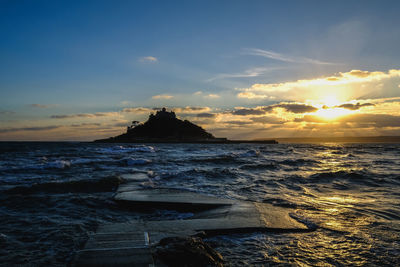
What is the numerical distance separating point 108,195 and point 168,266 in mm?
5955

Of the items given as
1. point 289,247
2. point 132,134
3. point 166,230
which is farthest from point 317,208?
point 132,134

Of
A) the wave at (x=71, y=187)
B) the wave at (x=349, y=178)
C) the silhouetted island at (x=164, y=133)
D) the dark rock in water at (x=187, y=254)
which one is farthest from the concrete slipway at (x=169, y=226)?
the silhouetted island at (x=164, y=133)

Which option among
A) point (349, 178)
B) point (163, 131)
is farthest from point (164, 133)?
point (349, 178)

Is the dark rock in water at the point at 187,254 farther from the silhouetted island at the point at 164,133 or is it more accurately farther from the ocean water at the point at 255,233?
the silhouetted island at the point at 164,133

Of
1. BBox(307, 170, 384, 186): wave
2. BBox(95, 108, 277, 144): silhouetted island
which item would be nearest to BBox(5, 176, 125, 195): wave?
BBox(307, 170, 384, 186): wave

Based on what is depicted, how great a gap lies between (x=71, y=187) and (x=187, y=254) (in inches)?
315

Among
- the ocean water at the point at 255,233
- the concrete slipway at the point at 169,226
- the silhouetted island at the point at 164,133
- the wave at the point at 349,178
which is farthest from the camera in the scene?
the silhouetted island at the point at 164,133

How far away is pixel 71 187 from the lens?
973 cm

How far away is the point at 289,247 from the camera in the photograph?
4059mm

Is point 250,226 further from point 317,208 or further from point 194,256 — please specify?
point 317,208

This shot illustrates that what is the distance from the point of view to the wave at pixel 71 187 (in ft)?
29.6

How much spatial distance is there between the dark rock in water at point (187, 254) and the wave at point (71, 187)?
6.59 metres

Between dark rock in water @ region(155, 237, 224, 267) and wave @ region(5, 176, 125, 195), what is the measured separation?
6.59 meters

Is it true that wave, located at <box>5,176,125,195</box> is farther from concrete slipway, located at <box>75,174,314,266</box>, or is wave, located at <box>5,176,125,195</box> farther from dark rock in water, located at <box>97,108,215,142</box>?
dark rock in water, located at <box>97,108,215,142</box>
